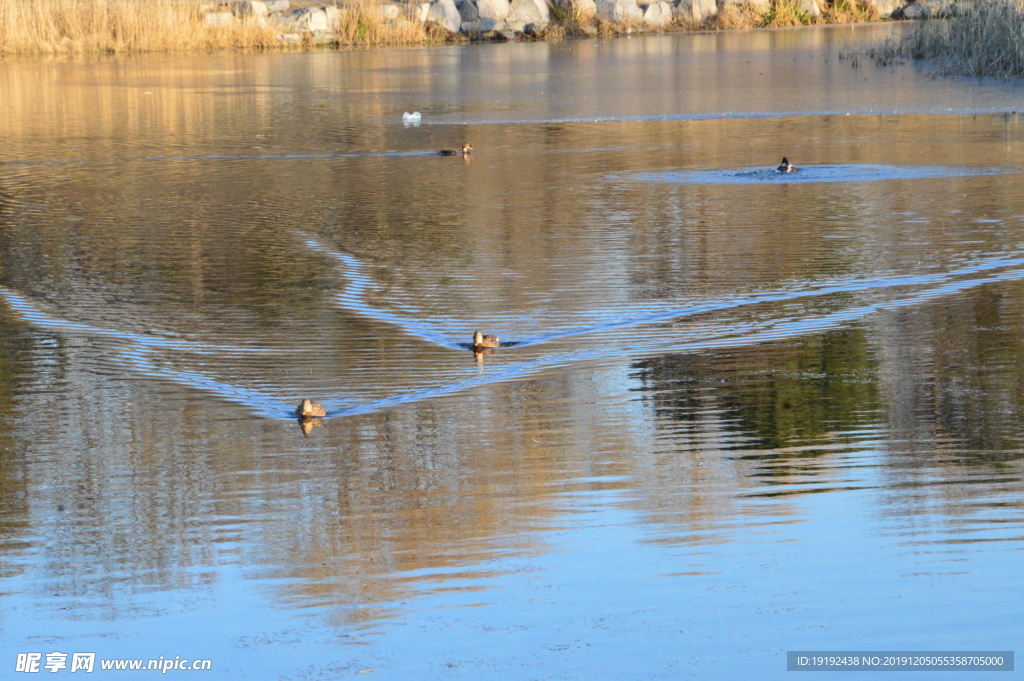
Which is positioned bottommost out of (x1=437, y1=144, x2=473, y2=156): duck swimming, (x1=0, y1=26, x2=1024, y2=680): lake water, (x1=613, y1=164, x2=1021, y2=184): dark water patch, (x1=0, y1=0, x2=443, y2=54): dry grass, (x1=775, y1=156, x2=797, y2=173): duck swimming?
(x1=0, y1=26, x2=1024, y2=680): lake water

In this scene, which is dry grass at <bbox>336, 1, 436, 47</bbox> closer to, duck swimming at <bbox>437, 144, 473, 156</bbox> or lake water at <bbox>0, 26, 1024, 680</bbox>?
duck swimming at <bbox>437, 144, 473, 156</bbox>

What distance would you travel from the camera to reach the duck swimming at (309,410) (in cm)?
671

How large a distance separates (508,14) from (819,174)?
28.9 metres

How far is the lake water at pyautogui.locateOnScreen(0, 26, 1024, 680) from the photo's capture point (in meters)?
4.50

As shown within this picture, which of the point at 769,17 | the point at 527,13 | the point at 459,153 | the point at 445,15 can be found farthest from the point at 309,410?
the point at 769,17

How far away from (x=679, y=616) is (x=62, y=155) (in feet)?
50.9

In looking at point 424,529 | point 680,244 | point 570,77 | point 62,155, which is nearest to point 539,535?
point 424,529

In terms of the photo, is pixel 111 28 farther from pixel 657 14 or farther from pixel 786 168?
pixel 786 168

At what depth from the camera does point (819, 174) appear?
567 inches

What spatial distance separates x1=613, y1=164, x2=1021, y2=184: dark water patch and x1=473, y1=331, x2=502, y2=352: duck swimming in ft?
21.9

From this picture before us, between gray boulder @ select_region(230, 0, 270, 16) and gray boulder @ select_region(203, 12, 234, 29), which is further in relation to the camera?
gray boulder @ select_region(230, 0, 270, 16)

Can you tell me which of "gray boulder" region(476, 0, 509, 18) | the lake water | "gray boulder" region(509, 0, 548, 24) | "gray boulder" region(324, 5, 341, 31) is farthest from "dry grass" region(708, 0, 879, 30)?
the lake water

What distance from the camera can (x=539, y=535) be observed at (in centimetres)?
516

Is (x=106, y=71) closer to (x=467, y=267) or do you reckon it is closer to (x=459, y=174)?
(x=459, y=174)
